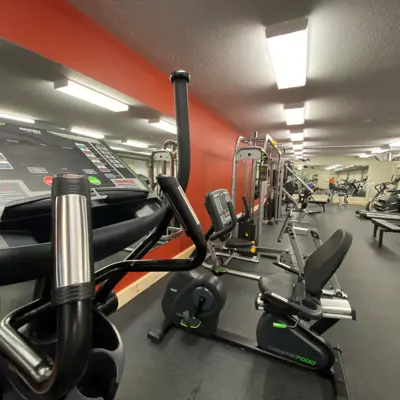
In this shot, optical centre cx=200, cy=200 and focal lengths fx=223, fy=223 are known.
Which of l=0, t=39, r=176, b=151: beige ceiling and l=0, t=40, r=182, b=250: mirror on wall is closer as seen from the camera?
l=0, t=40, r=182, b=250: mirror on wall

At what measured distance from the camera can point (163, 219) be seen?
2.19ft

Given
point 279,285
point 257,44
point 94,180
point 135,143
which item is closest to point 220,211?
point 94,180

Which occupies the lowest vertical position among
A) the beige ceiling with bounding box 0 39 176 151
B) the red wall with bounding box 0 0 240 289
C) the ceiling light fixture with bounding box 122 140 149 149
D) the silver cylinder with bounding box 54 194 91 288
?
the silver cylinder with bounding box 54 194 91 288

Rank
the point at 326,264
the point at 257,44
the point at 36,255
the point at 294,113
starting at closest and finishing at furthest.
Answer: the point at 36,255, the point at 326,264, the point at 257,44, the point at 294,113

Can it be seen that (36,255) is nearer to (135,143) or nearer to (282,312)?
(282,312)

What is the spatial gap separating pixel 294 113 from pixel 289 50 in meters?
Answer: 2.36

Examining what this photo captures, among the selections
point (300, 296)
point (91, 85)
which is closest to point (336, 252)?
point (300, 296)

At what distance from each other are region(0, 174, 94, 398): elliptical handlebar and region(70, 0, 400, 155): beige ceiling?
1.87 metres

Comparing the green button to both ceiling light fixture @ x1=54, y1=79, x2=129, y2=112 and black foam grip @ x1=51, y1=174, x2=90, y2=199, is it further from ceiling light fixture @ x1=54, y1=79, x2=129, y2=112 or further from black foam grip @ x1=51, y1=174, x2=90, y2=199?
ceiling light fixture @ x1=54, y1=79, x2=129, y2=112

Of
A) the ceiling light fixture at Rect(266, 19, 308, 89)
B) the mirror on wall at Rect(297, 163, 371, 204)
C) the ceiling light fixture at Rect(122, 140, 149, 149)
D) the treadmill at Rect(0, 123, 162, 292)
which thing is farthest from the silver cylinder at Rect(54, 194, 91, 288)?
the mirror on wall at Rect(297, 163, 371, 204)

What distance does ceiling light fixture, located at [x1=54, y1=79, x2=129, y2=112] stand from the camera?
1734 millimetres

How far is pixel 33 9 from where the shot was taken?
4.55 feet

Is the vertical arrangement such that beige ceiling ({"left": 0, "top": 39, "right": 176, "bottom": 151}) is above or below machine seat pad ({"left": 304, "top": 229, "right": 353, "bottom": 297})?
above

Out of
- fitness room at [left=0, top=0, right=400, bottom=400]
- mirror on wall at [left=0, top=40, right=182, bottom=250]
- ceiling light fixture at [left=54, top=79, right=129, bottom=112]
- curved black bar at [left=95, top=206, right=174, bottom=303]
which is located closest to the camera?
fitness room at [left=0, top=0, right=400, bottom=400]
